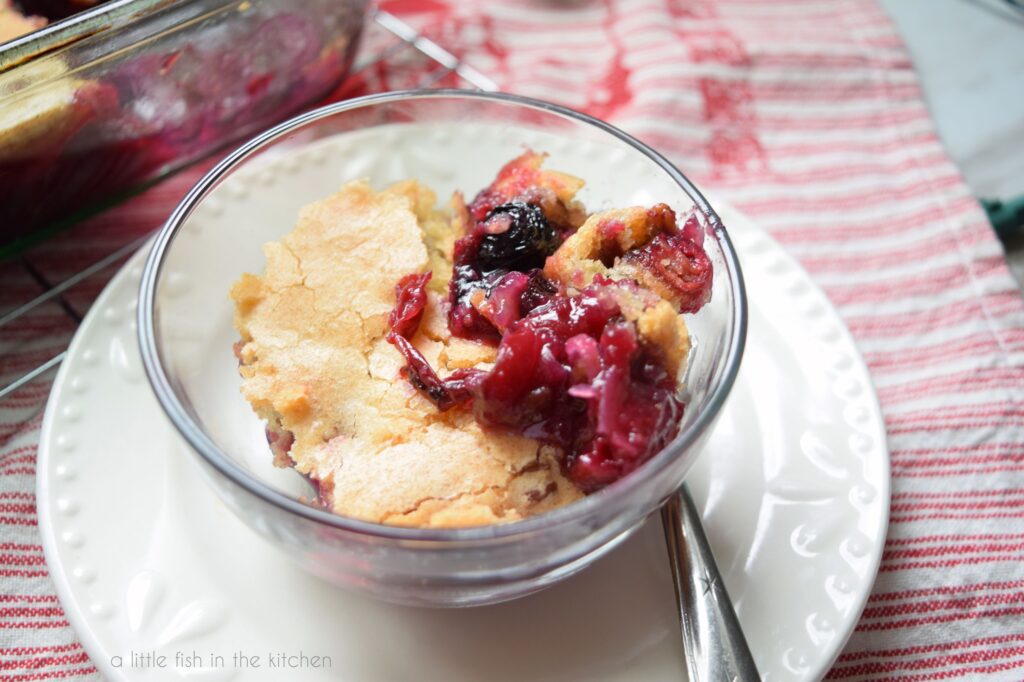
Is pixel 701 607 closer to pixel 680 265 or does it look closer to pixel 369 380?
pixel 680 265

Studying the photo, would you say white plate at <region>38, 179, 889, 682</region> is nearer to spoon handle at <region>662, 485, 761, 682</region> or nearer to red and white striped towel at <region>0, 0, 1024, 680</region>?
spoon handle at <region>662, 485, 761, 682</region>

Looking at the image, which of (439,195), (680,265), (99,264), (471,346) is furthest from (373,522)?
(99,264)

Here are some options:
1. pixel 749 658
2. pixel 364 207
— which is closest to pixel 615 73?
Answer: pixel 364 207

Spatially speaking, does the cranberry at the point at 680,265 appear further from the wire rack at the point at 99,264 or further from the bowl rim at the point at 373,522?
the wire rack at the point at 99,264

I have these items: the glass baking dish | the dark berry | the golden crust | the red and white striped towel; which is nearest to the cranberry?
Result: the dark berry

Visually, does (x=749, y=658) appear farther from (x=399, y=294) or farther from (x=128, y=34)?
(x=128, y=34)

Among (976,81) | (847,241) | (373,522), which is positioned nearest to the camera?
(373,522)
